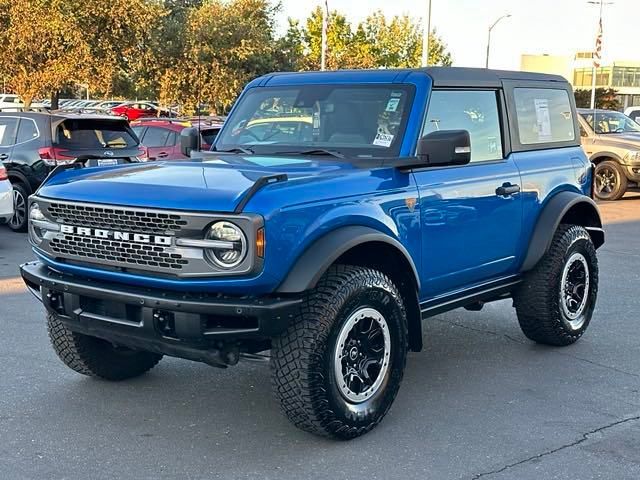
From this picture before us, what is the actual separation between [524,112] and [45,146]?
766 cm

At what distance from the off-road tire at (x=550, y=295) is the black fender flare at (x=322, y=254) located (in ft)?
6.57

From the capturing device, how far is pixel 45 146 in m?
11.6

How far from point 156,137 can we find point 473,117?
9421mm

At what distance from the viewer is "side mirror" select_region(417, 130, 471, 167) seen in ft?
15.3

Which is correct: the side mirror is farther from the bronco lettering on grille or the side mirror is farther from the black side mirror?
the black side mirror

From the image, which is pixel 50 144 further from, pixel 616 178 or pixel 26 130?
pixel 616 178

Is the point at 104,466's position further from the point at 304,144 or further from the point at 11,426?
the point at 304,144

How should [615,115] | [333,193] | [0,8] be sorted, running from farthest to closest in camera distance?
[0,8] < [615,115] < [333,193]

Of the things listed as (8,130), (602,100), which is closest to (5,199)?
(8,130)

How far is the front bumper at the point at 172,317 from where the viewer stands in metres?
3.88

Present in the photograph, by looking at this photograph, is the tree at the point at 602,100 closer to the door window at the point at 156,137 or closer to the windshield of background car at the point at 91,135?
the door window at the point at 156,137

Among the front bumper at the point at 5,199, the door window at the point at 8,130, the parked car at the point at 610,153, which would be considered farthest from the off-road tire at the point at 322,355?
the parked car at the point at 610,153

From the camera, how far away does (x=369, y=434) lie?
176 inches

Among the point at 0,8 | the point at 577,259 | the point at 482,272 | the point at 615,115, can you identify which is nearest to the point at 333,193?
the point at 482,272
